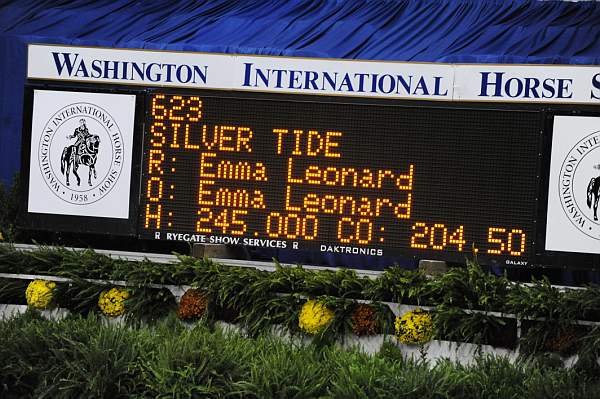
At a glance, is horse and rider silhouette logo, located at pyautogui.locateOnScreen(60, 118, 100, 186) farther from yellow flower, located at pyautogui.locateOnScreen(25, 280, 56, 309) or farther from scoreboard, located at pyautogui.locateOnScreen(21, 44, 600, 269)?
yellow flower, located at pyautogui.locateOnScreen(25, 280, 56, 309)

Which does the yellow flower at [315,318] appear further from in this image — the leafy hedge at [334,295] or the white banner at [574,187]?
the white banner at [574,187]

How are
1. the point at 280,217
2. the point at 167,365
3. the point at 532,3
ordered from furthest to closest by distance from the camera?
1. the point at 532,3
2. the point at 280,217
3. the point at 167,365

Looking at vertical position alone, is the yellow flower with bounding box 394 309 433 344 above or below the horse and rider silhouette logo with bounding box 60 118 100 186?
below

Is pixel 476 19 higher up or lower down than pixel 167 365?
higher up

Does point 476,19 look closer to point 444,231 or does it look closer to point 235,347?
point 444,231

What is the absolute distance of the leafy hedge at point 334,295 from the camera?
28.7ft

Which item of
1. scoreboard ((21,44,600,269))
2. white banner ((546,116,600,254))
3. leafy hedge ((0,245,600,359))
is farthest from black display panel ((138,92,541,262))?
leafy hedge ((0,245,600,359))

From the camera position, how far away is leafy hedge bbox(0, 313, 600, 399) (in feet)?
25.9

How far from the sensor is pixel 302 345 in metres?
8.85

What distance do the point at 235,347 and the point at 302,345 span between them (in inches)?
22.8

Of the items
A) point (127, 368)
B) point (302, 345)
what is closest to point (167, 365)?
point (127, 368)

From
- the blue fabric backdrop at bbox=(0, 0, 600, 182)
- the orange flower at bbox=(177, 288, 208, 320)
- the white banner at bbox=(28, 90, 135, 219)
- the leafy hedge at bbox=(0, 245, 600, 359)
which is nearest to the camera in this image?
the leafy hedge at bbox=(0, 245, 600, 359)

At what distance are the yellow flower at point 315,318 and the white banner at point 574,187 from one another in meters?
1.85

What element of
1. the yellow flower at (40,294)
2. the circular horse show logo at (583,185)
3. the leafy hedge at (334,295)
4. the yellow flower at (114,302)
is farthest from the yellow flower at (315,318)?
the yellow flower at (40,294)
